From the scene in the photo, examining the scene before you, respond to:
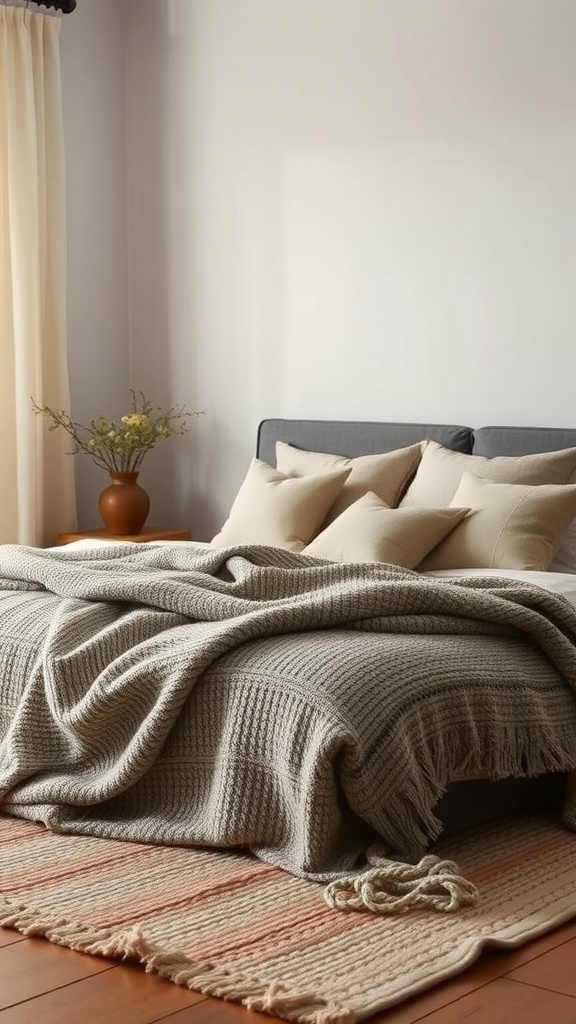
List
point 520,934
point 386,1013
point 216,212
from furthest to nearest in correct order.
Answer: point 216,212 → point 520,934 → point 386,1013

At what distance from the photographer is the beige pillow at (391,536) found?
4406 millimetres

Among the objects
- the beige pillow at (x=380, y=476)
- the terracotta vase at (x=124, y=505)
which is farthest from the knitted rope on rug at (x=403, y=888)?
the terracotta vase at (x=124, y=505)

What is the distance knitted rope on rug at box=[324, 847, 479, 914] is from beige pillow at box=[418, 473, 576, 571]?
1.66 m

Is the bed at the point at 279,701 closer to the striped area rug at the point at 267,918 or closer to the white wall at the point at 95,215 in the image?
the striped area rug at the point at 267,918

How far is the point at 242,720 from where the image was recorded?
307 centimetres

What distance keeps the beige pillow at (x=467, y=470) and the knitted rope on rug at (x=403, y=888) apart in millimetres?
2030

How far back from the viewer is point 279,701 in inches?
119

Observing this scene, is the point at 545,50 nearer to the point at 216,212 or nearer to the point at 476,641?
the point at 216,212

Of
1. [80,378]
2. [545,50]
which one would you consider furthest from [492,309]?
[80,378]

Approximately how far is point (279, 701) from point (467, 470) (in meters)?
1.97

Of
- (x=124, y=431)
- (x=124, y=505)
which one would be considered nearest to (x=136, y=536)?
(x=124, y=505)

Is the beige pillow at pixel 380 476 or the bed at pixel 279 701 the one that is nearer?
the bed at pixel 279 701

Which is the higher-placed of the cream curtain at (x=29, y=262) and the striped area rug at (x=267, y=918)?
the cream curtain at (x=29, y=262)

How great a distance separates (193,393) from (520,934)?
400 cm
